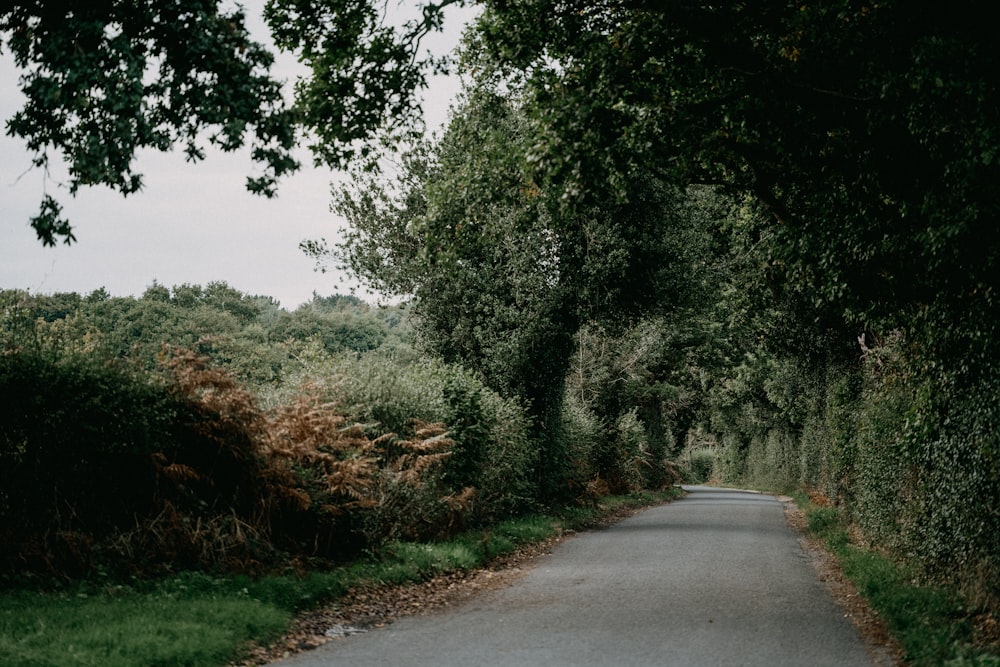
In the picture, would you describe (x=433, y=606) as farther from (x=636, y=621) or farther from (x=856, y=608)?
(x=856, y=608)

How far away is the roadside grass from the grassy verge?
20.2 ft

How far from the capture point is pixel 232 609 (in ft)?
30.0

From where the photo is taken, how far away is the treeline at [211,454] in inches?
403

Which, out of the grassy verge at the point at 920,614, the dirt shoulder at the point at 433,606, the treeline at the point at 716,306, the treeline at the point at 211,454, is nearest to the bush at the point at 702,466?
the treeline at the point at 716,306

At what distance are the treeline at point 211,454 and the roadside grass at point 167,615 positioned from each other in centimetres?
61

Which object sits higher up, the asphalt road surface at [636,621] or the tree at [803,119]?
the tree at [803,119]

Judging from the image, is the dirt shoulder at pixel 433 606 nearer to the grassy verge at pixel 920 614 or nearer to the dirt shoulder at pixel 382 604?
the dirt shoulder at pixel 382 604

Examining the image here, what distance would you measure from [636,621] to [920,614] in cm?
317

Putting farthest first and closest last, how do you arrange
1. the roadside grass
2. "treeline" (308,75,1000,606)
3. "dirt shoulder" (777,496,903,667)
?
"treeline" (308,75,1000,606), "dirt shoulder" (777,496,903,667), the roadside grass

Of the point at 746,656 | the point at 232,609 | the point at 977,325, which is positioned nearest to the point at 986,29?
the point at 977,325

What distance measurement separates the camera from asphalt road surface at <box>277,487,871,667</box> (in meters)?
8.21

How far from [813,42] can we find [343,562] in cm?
960

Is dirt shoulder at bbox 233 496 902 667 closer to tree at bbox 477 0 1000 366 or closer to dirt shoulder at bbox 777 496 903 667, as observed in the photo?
dirt shoulder at bbox 777 496 903 667

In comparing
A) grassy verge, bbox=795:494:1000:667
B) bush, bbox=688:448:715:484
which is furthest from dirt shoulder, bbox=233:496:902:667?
bush, bbox=688:448:715:484
